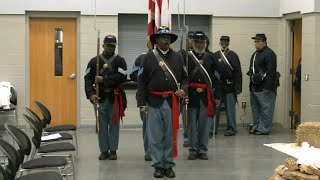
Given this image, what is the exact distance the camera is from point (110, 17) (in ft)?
33.7

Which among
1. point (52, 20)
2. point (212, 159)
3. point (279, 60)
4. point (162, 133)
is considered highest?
point (52, 20)

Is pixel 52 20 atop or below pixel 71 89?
atop

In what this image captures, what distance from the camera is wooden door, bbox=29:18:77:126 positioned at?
10.3 metres

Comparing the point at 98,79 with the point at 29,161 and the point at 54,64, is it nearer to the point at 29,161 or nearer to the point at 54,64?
the point at 29,161

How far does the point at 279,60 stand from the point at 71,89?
3.77 m

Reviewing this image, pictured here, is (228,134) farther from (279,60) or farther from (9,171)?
(9,171)

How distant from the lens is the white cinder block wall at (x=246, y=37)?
10523 millimetres

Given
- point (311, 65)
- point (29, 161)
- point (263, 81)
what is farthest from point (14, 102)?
point (311, 65)

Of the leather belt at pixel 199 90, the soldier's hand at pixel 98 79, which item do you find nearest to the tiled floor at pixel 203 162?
the leather belt at pixel 199 90

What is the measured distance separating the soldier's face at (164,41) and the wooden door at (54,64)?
426 cm

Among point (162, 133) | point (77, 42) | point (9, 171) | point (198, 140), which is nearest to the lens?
point (9, 171)

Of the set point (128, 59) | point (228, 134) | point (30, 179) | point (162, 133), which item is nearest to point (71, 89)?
point (128, 59)

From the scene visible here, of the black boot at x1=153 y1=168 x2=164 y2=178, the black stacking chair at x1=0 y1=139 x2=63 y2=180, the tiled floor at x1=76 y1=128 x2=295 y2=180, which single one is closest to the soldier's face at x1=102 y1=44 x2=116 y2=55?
the tiled floor at x1=76 y1=128 x2=295 y2=180

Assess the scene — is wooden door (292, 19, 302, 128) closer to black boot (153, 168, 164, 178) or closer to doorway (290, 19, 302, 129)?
doorway (290, 19, 302, 129)
